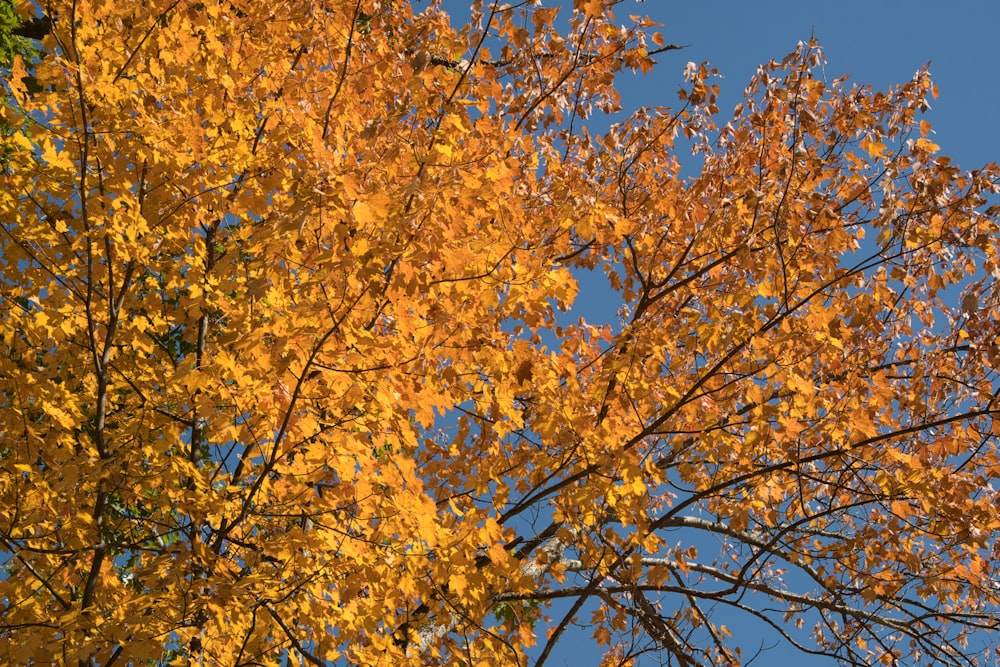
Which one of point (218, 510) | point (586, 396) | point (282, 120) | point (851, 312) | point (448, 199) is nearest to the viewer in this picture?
point (448, 199)

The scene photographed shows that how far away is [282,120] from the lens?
4.55 m

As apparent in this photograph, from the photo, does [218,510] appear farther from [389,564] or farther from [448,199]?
[448,199]

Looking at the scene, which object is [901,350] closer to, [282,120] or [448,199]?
[448,199]

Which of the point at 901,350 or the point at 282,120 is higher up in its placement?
the point at 901,350

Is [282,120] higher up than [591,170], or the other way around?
[591,170]

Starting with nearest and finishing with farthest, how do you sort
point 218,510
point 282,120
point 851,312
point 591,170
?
point 218,510
point 282,120
point 851,312
point 591,170

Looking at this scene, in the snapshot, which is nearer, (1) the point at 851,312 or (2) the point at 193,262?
(2) the point at 193,262

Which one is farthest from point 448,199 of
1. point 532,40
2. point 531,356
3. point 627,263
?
point 627,263

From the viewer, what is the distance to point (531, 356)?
4.22 meters

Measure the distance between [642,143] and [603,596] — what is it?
3.49 m

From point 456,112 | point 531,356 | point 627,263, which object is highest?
point 627,263

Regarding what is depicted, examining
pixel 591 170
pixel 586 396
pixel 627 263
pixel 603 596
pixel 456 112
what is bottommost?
pixel 603 596

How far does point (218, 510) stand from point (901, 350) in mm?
5605

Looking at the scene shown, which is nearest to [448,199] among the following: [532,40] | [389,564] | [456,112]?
[456,112]
